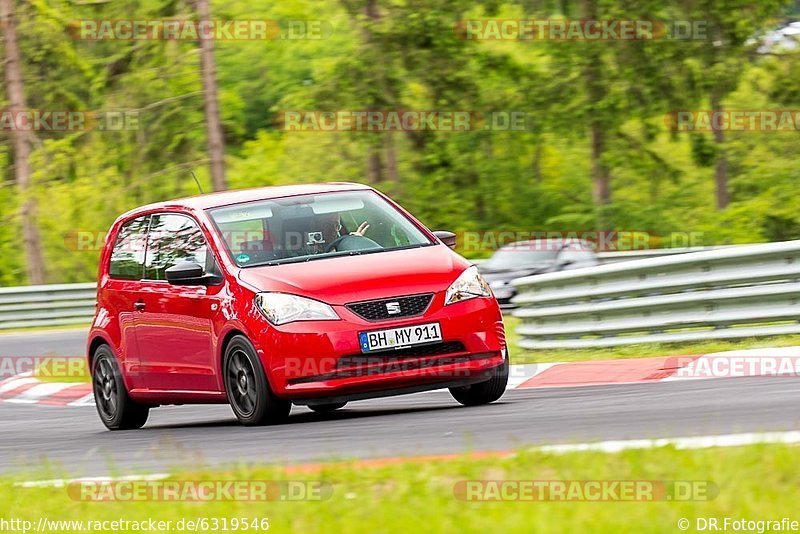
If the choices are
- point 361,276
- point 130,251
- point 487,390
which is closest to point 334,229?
point 361,276

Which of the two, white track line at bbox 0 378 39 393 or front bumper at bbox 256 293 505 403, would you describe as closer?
Answer: front bumper at bbox 256 293 505 403

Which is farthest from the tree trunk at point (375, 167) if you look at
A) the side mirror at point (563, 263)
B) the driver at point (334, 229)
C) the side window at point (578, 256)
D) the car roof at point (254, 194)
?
the driver at point (334, 229)

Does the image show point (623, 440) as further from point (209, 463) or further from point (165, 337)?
point (165, 337)

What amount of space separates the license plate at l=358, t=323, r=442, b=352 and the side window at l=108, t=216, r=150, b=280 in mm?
2728

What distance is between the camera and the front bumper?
29.7ft

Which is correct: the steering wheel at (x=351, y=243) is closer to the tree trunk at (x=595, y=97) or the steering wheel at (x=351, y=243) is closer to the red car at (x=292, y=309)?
the red car at (x=292, y=309)

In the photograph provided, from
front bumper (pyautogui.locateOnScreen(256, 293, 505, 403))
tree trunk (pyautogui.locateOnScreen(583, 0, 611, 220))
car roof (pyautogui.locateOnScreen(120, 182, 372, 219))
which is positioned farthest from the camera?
tree trunk (pyautogui.locateOnScreen(583, 0, 611, 220))

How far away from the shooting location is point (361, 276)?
9.27 metres

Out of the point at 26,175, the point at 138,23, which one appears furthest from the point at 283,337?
the point at 26,175

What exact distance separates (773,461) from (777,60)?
38647mm

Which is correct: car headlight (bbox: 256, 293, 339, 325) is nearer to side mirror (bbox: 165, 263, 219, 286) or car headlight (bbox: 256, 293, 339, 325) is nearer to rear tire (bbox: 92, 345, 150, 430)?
side mirror (bbox: 165, 263, 219, 286)

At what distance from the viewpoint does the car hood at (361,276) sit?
359 inches

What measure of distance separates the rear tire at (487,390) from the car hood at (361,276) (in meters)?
0.75

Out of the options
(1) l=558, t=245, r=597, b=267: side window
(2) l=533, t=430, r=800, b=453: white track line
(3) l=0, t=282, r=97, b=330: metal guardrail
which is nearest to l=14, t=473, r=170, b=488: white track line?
(2) l=533, t=430, r=800, b=453: white track line
